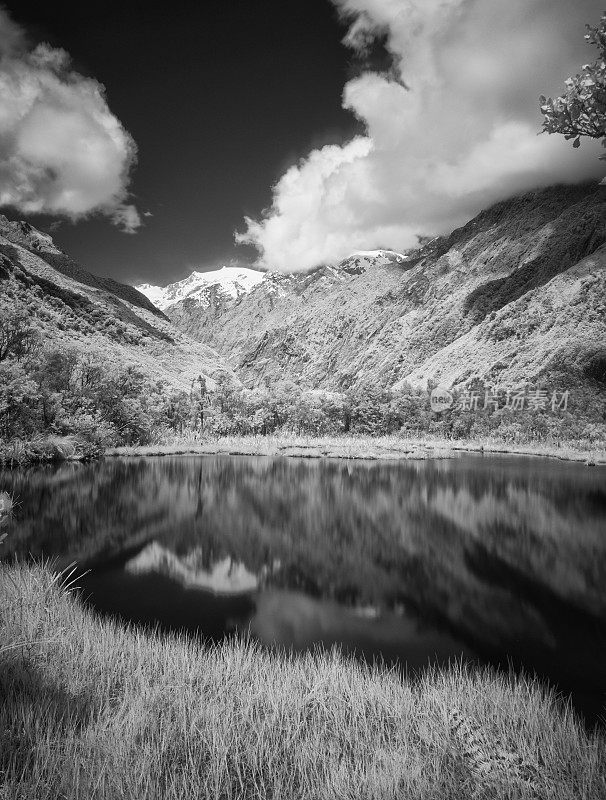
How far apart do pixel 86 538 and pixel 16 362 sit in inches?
935

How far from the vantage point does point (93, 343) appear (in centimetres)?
11000

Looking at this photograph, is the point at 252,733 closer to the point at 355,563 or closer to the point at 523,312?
the point at 355,563

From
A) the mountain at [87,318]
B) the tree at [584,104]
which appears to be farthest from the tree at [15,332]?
the mountain at [87,318]

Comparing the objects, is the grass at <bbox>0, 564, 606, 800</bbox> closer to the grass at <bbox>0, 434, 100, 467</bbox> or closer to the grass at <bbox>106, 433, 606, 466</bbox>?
the grass at <bbox>0, 434, 100, 467</bbox>

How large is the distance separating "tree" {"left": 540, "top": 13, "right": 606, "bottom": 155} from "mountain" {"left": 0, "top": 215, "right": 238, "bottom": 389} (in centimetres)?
9043

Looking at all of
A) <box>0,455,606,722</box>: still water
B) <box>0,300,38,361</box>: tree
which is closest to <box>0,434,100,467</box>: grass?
<box>0,455,606,722</box>: still water

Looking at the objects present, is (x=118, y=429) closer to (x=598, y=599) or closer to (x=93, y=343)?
(x=598, y=599)

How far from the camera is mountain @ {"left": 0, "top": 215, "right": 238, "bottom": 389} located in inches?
4281

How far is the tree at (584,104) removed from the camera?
10.2ft

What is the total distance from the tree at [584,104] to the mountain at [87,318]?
297ft

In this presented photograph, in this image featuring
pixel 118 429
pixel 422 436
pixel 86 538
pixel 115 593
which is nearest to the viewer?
pixel 115 593

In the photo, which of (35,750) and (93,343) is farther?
(93,343)

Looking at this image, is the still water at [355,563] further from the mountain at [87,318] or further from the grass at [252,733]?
the mountain at [87,318]

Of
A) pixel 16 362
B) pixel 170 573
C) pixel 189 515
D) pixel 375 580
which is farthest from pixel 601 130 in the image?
pixel 16 362
